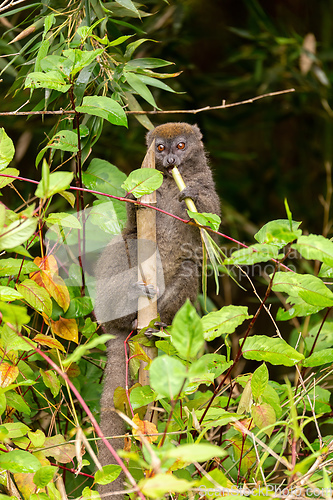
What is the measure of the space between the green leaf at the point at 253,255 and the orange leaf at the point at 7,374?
0.74m

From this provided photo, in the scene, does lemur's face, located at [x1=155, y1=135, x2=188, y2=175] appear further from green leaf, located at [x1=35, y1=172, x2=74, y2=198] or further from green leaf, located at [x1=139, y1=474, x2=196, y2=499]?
green leaf, located at [x1=139, y1=474, x2=196, y2=499]

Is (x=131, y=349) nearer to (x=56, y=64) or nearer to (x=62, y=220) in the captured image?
(x=62, y=220)

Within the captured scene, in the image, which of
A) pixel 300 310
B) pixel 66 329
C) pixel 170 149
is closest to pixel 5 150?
pixel 66 329

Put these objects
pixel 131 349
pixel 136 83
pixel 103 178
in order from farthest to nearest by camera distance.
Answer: pixel 103 178 → pixel 136 83 → pixel 131 349

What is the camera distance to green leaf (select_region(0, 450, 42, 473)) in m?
1.42

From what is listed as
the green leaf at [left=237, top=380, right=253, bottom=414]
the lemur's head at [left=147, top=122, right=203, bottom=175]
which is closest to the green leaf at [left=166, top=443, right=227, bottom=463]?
the green leaf at [left=237, top=380, right=253, bottom=414]

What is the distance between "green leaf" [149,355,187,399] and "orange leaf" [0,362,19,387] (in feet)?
2.27

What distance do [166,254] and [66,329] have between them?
0.87 metres

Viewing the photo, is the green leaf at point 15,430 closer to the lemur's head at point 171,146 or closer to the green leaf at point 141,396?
the green leaf at point 141,396

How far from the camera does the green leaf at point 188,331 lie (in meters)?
1.11

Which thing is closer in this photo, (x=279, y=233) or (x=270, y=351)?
(x=279, y=233)

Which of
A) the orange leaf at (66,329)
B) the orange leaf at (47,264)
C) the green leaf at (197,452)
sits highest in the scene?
the orange leaf at (47,264)

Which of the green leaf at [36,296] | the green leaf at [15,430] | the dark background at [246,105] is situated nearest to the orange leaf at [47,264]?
the green leaf at [36,296]

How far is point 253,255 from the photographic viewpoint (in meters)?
1.43
